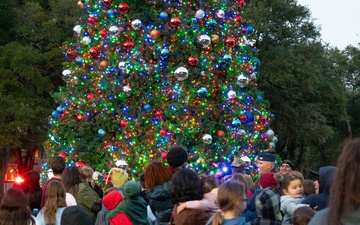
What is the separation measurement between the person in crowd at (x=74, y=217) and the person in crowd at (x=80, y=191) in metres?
2.06

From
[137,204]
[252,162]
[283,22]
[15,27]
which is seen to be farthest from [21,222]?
[283,22]

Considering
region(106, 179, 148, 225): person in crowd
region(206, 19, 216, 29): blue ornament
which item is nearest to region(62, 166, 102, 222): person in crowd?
region(106, 179, 148, 225): person in crowd

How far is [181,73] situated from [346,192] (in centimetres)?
1455

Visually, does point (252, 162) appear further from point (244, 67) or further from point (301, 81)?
point (301, 81)

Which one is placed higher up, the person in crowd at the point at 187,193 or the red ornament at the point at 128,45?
the red ornament at the point at 128,45

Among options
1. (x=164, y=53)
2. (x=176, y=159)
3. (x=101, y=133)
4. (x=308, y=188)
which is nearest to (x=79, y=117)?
(x=101, y=133)

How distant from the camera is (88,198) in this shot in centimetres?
982

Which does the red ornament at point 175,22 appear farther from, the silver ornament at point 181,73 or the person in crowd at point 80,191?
the person in crowd at point 80,191

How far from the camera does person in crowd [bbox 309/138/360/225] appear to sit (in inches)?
128

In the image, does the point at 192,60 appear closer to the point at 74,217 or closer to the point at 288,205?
the point at 288,205

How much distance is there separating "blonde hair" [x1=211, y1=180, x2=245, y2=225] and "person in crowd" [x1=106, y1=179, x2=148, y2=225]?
224 cm

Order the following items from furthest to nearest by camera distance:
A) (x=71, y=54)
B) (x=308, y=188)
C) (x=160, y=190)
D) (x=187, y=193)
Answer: (x=71, y=54) < (x=308, y=188) < (x=160, y=190) < (x=187, y=193)

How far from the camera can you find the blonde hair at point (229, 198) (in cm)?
567

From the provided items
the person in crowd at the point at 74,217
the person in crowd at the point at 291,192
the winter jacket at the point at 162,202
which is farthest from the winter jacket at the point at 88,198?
the person in crowd at the point at 291,192
